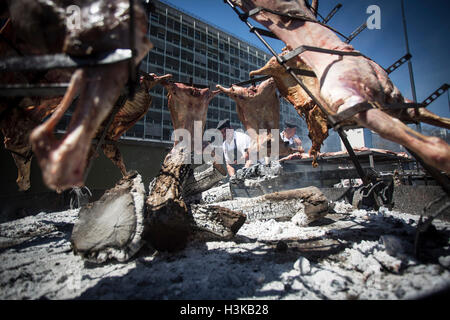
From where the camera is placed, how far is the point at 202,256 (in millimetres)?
2244

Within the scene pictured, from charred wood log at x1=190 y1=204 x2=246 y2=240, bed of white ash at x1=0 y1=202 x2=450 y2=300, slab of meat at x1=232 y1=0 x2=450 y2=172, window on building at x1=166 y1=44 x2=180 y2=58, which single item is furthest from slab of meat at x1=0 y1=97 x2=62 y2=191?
window on building at x1=166 y1=44 x2=180 y2=58

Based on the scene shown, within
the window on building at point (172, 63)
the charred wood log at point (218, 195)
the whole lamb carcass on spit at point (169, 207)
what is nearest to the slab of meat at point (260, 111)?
the charred wood log at point (218, 195)

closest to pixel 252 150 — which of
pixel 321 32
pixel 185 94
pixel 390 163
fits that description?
pixel 185 94

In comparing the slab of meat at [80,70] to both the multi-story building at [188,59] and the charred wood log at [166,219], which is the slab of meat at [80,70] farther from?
the multi-story building at [188,59]

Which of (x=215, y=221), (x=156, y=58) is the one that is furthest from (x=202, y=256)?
(x=156, y=58)

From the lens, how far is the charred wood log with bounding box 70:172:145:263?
2113 millimetres

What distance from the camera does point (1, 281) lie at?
181 centimetres

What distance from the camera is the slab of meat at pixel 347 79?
5.58 ft

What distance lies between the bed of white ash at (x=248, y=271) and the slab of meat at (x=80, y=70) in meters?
1.02
